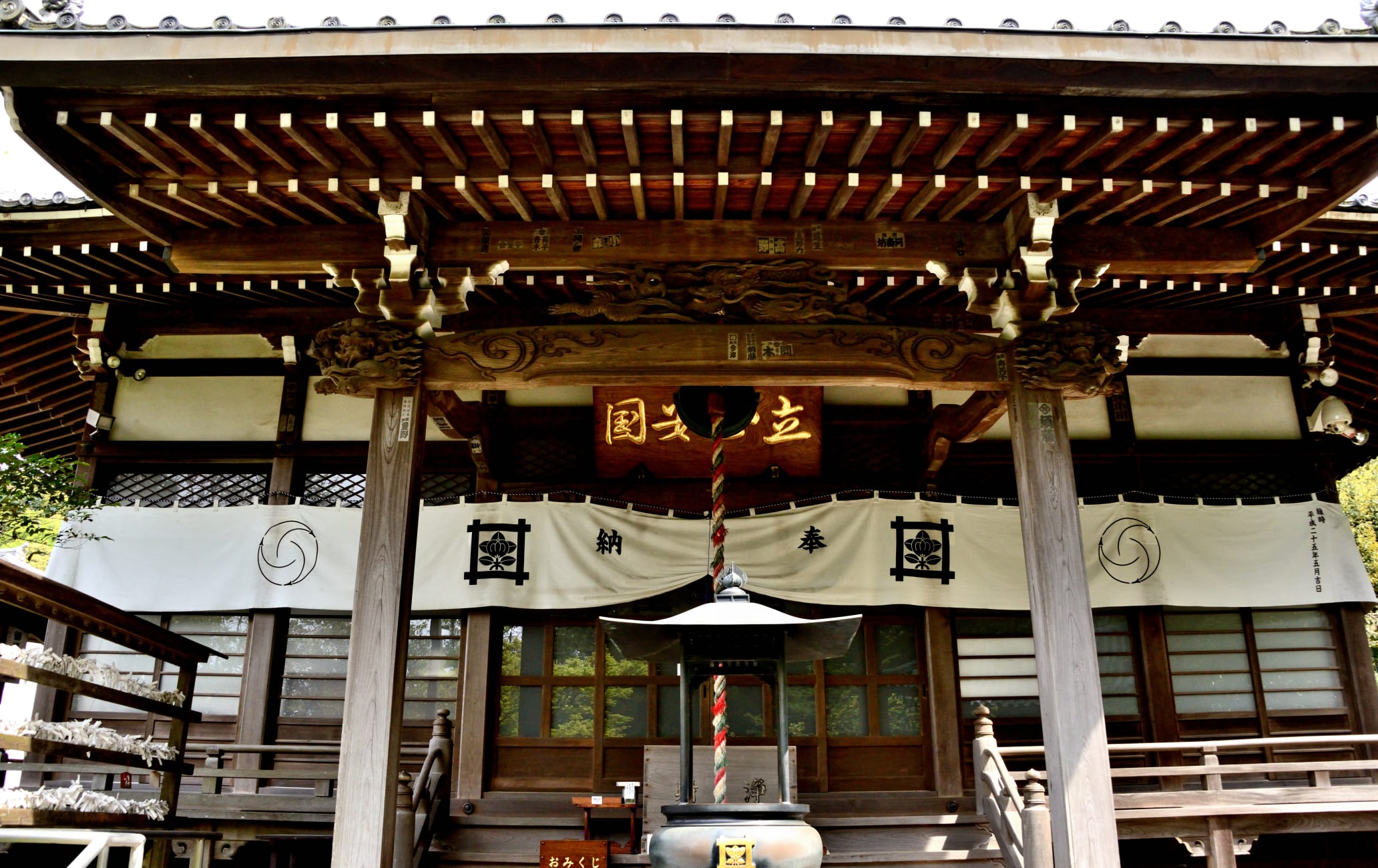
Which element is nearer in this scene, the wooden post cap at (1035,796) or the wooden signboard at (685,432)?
the wooden post cap at (1035,796)

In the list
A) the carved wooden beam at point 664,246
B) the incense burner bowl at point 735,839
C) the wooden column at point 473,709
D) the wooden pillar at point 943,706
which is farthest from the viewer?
the wooden pillar at point 943,706

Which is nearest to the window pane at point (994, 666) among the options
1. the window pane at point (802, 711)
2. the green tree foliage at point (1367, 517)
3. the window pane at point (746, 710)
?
the window pane at point (802, 711)

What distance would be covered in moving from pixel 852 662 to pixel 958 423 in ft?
7.01

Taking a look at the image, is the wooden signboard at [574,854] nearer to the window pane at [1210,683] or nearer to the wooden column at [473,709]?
the wooden column at [473,709]

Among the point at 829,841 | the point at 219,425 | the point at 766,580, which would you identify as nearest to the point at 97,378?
the point at 219,425

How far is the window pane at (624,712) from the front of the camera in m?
8.08

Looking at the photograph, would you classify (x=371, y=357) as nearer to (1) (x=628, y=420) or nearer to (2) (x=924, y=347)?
(1) (x=628, y=420)

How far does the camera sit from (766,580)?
8211 mm

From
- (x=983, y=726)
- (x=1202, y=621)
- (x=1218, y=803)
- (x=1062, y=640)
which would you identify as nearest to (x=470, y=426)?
(x=983, y=726)

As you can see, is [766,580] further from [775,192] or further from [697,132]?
[697,132]

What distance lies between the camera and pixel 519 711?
8.17 meters

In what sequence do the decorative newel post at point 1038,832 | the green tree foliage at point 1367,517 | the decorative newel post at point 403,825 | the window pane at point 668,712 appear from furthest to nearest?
the green tree foliage at point 1367,517 → the window pane at point 668,712 → the decorative newel post at point 403,825 → the decorative newel post at point 1038,832

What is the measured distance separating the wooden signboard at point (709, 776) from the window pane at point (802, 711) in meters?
0.63

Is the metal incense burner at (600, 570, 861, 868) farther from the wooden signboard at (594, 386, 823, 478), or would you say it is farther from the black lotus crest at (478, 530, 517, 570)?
the wooden signboard at (594, 386, 823, 478)
